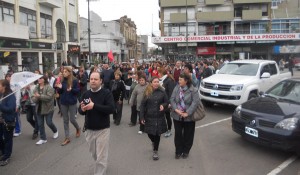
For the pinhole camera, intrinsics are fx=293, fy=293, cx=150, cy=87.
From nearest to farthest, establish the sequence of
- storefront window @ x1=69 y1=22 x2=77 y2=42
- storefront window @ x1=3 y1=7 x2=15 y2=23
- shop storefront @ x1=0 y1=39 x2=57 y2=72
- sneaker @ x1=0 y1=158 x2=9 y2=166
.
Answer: sneaker @ x1=0 y1=158 x2=9 y2=166, shop storefront @ x1=0 y1=39 x2=57 y2=72, storefront window @ x1=3 y1=7 x2=15 y2=23, storefront window @ x1=69 y1=22 x2=77 y2=42

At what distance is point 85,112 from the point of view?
4508 mm

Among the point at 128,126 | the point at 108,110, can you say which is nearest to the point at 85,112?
the point at 108,110

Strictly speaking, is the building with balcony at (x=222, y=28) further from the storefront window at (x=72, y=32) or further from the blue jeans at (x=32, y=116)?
the blue jeans at (x=32, y=116)

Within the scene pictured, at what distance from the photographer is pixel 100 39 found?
56.3 meters

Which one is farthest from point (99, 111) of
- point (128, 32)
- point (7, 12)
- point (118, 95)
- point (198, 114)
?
point (128, 32)

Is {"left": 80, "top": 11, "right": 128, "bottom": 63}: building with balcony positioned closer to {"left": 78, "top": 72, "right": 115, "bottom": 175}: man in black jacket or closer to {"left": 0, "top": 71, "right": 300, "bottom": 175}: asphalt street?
{"left": 0, "top": 71, "right": 300, "bottom": 175}: asphalt street

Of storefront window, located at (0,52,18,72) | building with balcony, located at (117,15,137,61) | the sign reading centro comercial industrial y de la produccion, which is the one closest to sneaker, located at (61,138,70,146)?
storefront window, located at (0,52,18,72)

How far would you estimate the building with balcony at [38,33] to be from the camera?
23.2 meters

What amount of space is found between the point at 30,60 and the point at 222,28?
3126 cm

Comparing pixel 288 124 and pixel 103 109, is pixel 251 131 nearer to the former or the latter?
pixel 288 124

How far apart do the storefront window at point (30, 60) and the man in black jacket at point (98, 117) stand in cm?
2285

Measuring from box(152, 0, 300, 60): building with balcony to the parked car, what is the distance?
38.5m

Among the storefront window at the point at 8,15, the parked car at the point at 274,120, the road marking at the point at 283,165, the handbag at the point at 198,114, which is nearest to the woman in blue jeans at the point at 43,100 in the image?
the handbag at the point at 198,114

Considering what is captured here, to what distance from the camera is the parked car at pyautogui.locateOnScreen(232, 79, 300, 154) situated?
5.33 metres
